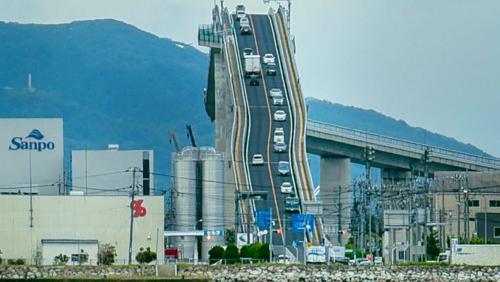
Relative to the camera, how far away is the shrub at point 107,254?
3471 inches

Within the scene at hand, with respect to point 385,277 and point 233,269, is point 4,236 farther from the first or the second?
point 385,277

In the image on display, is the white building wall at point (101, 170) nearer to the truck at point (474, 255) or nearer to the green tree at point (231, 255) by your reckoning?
the green tree at point (231, 255)

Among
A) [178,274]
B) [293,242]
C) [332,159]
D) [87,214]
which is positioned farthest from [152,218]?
[332,159]

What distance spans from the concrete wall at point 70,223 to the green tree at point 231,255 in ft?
24.4

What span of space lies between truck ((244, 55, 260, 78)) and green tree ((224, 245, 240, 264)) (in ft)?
118

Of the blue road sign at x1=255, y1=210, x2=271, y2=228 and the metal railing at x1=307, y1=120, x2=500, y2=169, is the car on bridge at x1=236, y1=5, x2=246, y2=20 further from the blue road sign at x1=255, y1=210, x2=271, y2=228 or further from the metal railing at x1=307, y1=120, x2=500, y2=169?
the blue road sign at x1=255, y1=210, x2=271, y2=228

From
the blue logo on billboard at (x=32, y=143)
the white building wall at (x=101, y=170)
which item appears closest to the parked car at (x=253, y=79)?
the white building wall at (x=101, y=170)

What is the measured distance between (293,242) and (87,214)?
15141mm

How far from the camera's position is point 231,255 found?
8531 centimetres

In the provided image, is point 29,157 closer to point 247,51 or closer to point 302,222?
point 247,51

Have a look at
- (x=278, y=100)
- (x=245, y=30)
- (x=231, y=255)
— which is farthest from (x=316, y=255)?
(x=245, y=30)

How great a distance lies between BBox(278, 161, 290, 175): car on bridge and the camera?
115 m

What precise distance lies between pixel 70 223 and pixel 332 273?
70.4 feet

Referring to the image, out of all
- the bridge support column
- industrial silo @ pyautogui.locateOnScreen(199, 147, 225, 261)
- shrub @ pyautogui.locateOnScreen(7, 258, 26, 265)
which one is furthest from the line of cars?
shrub @ pyautogui.locateOnScreen(7, 258, 26, 265)
